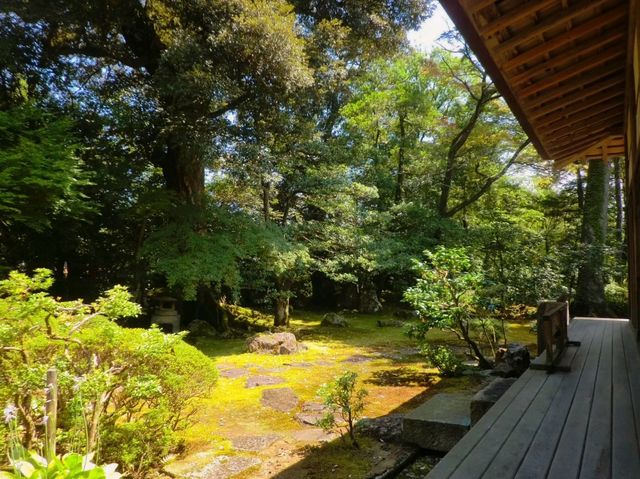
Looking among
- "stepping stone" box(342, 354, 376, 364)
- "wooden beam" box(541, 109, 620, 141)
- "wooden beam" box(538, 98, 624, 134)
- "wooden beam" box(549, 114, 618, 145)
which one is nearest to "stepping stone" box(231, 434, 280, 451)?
"stepping stone" box(342, 354, 376, 364)

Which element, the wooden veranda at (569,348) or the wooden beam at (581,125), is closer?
the wooden veranda at (569,348)

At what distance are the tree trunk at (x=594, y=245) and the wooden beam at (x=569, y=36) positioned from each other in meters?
8.12

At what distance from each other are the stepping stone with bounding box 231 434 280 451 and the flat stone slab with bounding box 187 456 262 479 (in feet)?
0.75

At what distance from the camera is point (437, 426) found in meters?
3.73

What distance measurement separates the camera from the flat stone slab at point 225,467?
341 centimetres

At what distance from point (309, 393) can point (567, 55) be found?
5077 mm

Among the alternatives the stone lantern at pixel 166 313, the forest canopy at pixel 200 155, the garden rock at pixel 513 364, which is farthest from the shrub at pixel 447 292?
the stone lantern at pixel 166 313

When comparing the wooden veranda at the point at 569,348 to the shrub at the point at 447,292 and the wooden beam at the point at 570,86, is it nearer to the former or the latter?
the wooden beam at the point at 570,86

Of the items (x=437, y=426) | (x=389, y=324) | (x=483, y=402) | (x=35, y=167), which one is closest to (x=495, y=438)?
(x=483, y=402)

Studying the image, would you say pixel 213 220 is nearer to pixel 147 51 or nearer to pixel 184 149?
pixel 184 149

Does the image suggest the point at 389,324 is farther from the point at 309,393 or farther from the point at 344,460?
the point at 344,460

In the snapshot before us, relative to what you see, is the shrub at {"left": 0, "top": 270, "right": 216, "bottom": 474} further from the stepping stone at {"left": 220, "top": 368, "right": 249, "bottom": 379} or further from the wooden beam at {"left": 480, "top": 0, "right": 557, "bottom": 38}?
the wooden beam at {"left": 480, "top": 0, "right": 557, "bottom": 38}

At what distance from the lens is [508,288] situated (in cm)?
747

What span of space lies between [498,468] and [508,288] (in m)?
6.18
